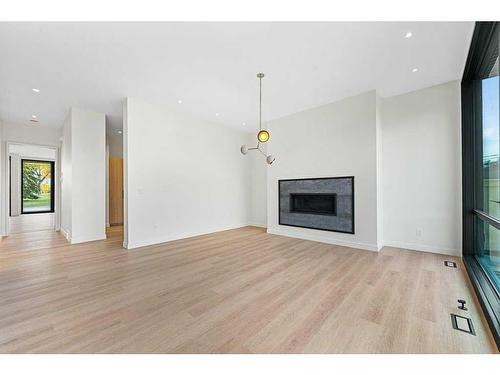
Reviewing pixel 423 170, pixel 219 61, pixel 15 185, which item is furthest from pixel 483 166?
pixel 15 185

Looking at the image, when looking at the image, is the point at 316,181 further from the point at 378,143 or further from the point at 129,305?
the point at 129,305

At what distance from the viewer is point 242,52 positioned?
2.84m

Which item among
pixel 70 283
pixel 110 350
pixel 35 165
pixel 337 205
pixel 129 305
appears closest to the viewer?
pixel 110 350

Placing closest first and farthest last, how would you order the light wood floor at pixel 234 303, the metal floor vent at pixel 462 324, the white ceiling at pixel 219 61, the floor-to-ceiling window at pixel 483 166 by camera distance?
1. the light wood floor at pixel 234 303
2. the metal floor vent at pixel 462 324
3. the floor-to-ceiling window at pixel 483 166
4. the white ceiling at pixel 219 61

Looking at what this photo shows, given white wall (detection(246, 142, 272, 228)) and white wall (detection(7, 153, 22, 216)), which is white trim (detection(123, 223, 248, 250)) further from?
white wall (detection(7, 153, 22, 216))

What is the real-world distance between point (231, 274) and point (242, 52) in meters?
3.03

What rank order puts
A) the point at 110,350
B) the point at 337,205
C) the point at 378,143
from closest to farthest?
the point at 110,350
the point at 378,143
the point at 337,205

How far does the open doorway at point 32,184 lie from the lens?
9.21 meters

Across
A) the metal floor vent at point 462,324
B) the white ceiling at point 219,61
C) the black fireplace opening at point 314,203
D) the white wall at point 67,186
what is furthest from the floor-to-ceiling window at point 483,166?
the white wall at point 67,186

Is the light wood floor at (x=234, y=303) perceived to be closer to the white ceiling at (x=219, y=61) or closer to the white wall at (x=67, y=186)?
the white wall at (x=67, y=186)

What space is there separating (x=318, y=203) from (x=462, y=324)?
3.21 meters

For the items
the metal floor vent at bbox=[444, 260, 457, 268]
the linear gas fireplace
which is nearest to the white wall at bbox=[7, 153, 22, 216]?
the linear gas fireplace

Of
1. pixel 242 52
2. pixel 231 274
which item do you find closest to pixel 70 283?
pixel 231 274

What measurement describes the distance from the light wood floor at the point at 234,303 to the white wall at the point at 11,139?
2.54 meters
